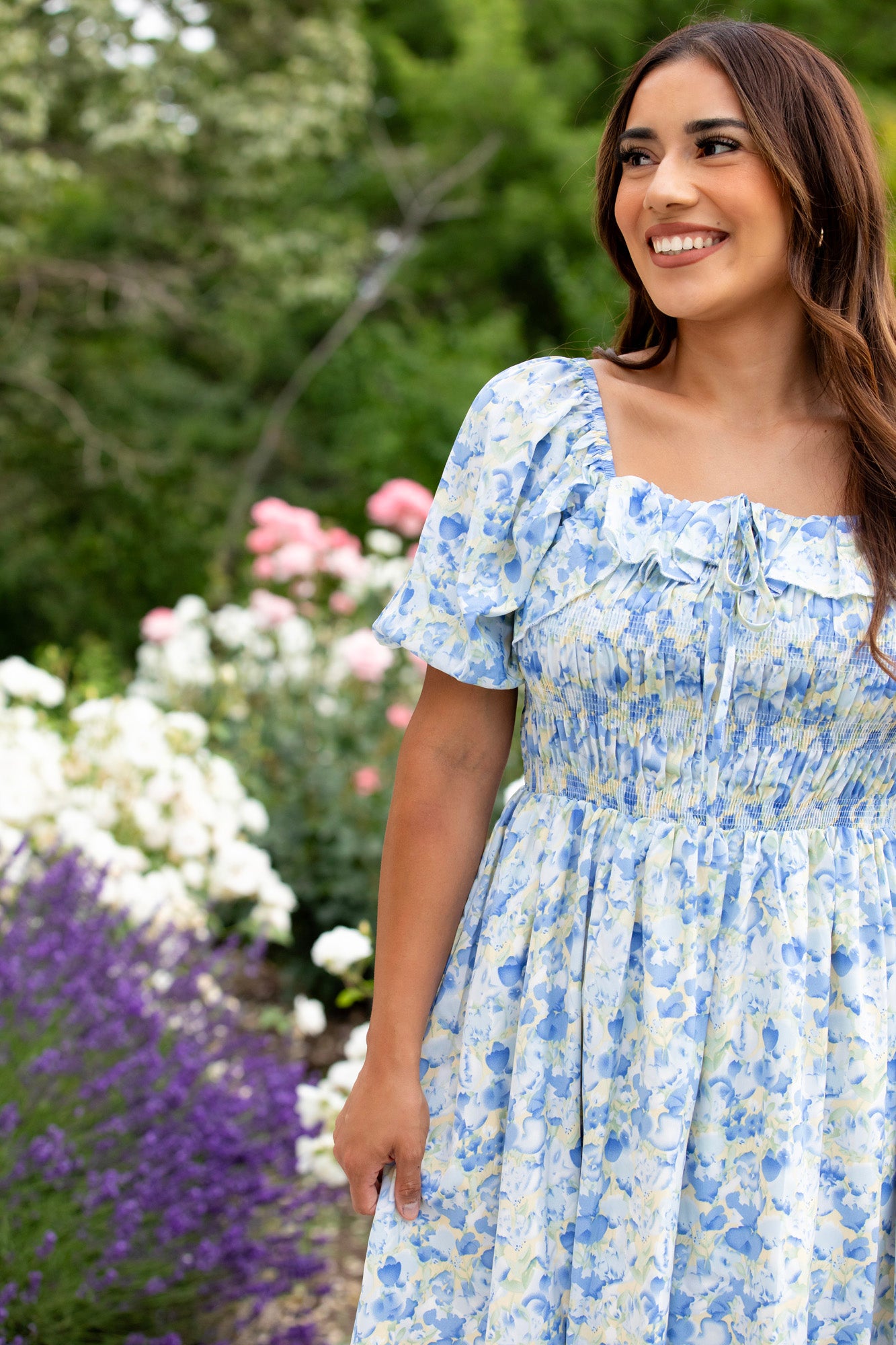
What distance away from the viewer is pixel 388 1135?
134 centimetres

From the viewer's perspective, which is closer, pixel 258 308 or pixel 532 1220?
pixel 532 1220

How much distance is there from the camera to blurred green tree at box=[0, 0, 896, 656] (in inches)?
332

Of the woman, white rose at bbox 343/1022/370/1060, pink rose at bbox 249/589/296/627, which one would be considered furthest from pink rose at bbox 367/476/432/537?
the woman

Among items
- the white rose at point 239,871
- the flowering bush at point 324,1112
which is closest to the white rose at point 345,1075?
the flowering bush at point 324,1112

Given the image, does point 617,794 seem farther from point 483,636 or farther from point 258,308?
point 258,308

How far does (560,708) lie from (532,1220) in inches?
19.7

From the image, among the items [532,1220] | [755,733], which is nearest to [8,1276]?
[532,1220]

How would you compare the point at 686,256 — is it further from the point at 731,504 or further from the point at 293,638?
the point at 293,638

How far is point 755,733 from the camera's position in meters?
1.27

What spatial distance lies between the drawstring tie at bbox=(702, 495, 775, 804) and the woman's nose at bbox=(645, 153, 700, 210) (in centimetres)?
32

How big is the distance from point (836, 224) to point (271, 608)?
10.6 feet

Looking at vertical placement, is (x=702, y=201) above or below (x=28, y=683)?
below

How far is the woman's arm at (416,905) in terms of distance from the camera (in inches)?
53.1

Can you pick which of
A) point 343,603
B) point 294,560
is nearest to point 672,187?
point 294,560
